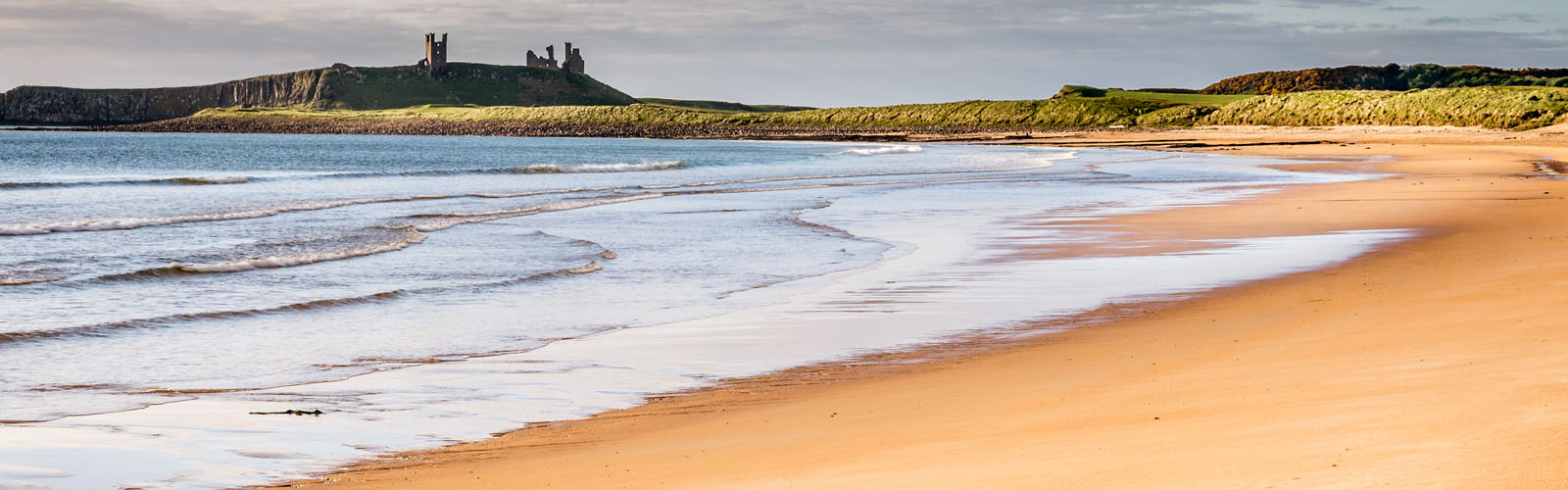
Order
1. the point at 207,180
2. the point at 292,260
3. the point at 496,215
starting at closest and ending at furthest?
1. the point at 292,260
2. the point at 496,215
3. the point at 207,180

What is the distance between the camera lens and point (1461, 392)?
5445 millimetres

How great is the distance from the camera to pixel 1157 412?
5793 mm

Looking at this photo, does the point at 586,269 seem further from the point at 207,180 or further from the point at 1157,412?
the point at 207,180

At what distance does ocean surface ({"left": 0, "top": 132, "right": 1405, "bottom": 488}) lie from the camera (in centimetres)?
638

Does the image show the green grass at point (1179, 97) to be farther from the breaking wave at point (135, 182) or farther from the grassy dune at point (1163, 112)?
the breaking wave at point (135, 182)

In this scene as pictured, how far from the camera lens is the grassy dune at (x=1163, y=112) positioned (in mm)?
77312

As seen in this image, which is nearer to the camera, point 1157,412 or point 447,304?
point 1157,412

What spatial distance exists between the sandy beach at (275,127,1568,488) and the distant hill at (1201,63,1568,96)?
17480 cm

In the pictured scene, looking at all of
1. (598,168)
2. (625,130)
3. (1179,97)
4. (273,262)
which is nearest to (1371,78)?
(1179,97)

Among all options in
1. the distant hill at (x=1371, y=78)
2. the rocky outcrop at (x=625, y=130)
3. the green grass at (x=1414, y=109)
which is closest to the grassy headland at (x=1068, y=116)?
the green grass at (x=1414, y=109)

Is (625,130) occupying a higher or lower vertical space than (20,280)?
lower

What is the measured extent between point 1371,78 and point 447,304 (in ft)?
647

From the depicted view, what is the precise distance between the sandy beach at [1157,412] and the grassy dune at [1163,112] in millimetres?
72061

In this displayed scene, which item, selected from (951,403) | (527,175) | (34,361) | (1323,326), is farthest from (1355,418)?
(527,175)
